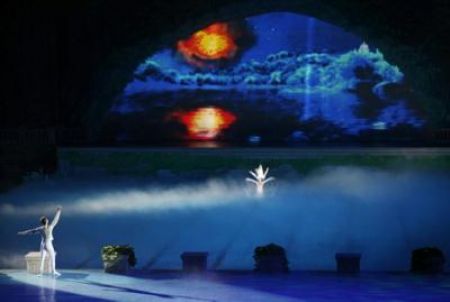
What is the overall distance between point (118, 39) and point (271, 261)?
60.1ft

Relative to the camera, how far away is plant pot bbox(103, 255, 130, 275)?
14.2m

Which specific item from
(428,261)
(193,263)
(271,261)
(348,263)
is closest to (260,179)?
(271,261)

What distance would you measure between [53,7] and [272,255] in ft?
62.5

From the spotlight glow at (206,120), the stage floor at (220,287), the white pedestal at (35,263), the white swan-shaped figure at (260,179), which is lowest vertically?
the stage floor at (220,287)

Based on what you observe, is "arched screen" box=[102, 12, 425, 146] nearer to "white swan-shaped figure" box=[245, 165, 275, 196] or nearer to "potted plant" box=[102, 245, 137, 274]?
"white swan-shaped figure" box=[245, 165, 275, 196]

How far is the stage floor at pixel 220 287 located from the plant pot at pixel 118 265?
0.19 metres

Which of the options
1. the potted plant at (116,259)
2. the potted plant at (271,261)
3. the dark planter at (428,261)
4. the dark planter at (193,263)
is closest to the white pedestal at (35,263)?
the potted plant at (116,259)

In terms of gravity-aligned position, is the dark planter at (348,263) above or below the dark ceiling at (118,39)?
below

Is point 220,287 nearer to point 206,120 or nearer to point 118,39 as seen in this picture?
point 206,120

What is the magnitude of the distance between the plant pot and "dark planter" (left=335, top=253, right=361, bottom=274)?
146 inches

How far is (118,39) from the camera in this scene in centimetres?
3095

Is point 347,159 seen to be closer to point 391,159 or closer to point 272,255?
point 391,159

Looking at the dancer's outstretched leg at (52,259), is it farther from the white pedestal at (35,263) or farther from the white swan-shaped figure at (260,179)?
the white swan-shaped figure at (260,179)

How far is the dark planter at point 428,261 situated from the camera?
14.2m
